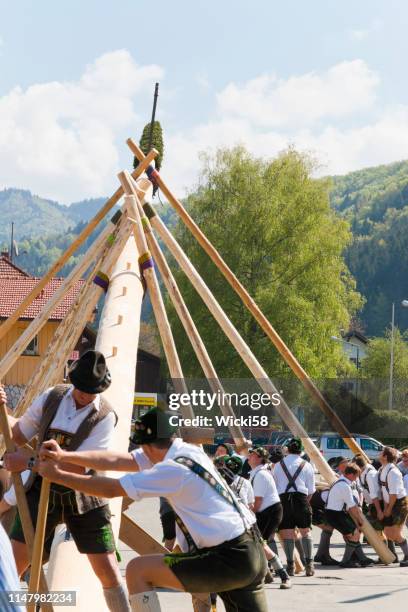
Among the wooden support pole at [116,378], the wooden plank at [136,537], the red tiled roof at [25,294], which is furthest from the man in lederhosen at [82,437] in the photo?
the red tiled roof at [25,294]

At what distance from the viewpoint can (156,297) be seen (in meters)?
14.0

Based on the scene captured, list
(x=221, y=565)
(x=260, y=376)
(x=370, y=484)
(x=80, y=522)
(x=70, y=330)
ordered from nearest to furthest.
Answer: (x=221, y=565) < (x=80, y=522) < (x=70, y=330) < (x=260, y=376) < (x=370, y=484)

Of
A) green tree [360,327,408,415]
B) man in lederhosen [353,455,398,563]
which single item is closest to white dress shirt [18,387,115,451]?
man in lederhosen [353,455,398,563]

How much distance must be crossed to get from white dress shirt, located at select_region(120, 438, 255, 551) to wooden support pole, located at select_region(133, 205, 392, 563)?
7777mm

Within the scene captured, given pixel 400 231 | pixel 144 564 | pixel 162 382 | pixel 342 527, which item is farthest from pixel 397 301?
pixel 144 564

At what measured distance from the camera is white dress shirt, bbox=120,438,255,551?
18.5 ft

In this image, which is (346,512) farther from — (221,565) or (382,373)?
(382,373)

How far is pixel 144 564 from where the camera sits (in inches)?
237

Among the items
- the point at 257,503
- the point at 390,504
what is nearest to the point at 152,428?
the point at 257,503

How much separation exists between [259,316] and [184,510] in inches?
374

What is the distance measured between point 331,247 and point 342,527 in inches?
985

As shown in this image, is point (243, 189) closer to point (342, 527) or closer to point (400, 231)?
point (342, 527)

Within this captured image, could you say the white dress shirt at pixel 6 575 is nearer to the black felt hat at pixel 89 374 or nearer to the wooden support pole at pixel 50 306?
the black felt hat at pixel 89 374

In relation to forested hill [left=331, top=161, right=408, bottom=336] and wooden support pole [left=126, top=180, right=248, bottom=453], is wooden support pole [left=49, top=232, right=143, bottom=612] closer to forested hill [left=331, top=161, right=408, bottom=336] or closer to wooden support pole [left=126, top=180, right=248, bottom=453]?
wooden support pole [left=126, top=180, right=248, bottom=453]
